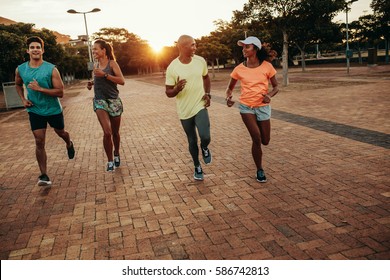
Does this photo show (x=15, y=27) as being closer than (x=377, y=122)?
No

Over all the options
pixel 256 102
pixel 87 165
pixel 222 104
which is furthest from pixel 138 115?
pixel 256 102

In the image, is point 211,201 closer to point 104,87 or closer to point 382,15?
point 104,87

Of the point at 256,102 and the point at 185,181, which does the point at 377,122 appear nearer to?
the point at 256,102

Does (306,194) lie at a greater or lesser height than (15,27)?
lesser

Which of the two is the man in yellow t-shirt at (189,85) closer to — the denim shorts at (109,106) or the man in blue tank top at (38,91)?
the denim shorts at (109,106)

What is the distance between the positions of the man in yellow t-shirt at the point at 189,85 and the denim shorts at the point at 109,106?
1.27m

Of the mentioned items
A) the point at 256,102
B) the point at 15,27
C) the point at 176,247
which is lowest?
the point at 176,247

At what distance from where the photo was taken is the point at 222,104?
1338 cm

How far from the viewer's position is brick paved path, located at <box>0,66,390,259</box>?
3078mm

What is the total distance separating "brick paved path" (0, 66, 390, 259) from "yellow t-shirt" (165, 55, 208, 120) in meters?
1.00

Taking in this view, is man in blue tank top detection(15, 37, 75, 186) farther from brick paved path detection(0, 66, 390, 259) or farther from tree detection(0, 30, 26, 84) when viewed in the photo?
tree detection(0, 30, 26, 84)

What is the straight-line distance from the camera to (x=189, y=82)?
172 inches

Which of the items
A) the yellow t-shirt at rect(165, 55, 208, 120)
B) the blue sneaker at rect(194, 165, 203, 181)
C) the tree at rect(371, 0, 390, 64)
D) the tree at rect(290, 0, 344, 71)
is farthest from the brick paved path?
A: the tree at rect(371, 0, 390, 64)

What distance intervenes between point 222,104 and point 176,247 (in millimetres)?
10598
